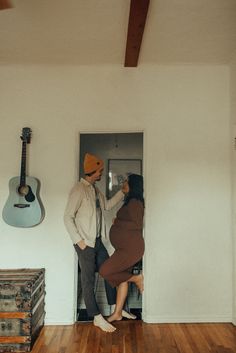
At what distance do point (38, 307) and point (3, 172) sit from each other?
4.37ft

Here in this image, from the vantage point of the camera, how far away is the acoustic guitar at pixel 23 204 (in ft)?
9.68

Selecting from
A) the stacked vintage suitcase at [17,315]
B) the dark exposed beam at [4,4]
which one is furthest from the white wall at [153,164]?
the dark exposed beam at [4,4]

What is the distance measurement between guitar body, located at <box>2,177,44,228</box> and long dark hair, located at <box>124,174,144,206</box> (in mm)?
889

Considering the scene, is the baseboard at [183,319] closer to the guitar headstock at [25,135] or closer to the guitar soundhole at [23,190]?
the guitar soundhole at [23,190]

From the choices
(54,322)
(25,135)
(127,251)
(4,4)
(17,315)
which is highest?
(4,4)

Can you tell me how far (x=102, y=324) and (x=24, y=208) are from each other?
1.32 metres

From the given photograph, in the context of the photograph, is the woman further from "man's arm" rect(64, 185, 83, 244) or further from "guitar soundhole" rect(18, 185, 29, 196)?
"guitar soundhole" rect(18, 185, 29, 196)

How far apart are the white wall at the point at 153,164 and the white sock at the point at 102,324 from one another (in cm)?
28

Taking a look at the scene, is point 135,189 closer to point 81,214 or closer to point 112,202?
point 112,202

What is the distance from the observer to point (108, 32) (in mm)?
2543

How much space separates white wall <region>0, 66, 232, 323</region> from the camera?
303 centimetres

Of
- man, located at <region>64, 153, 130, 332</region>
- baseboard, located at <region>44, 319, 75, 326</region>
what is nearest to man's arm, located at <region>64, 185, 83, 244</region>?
man, located at <region>64, 153, 130, 332</region>

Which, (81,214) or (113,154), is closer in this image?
(81,214)

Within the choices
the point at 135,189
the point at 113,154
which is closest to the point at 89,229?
the point at 135,189
